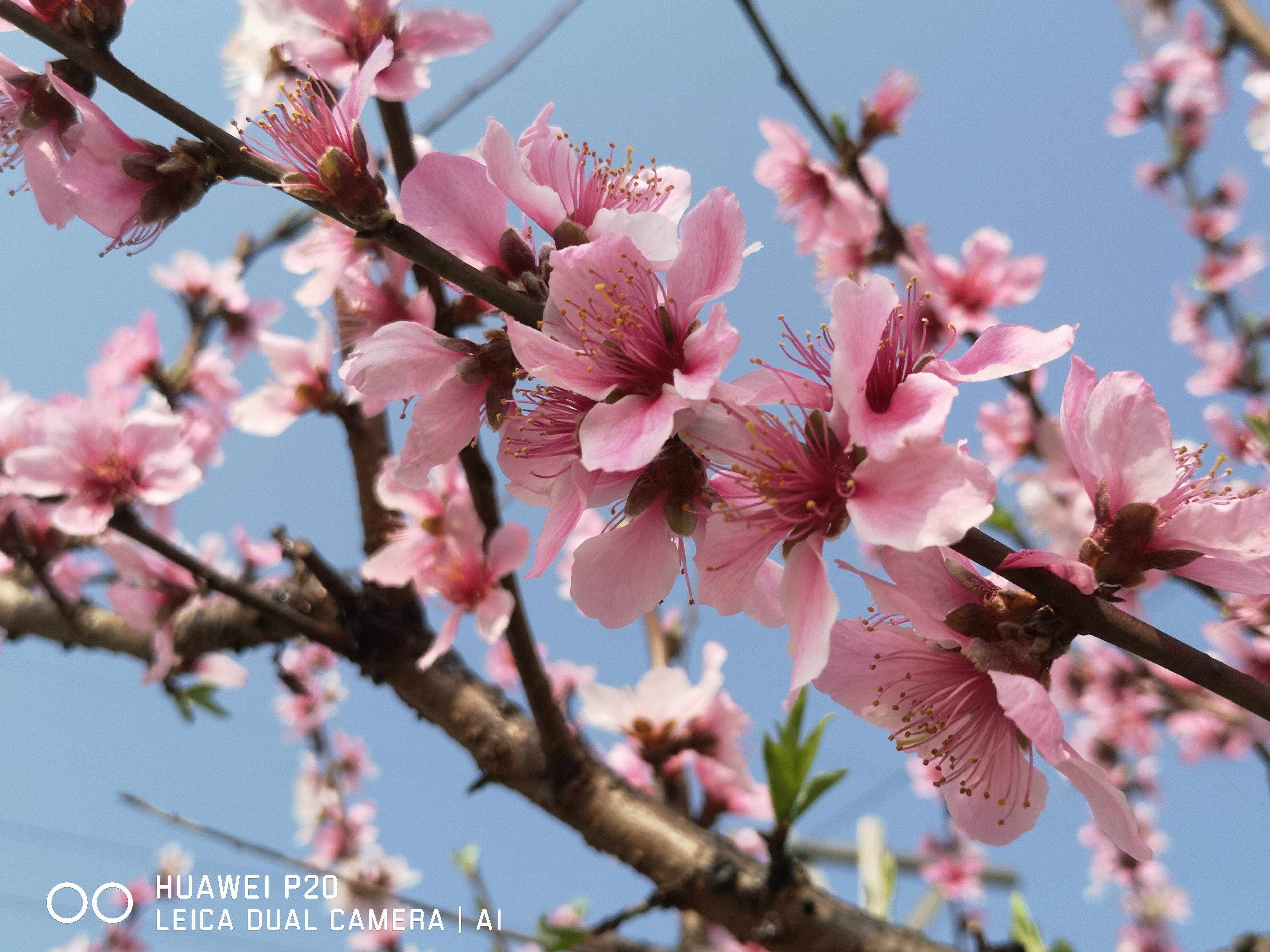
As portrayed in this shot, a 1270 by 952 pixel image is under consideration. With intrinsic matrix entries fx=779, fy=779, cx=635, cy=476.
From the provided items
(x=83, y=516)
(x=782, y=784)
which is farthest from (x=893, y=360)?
(x=83, y=516)

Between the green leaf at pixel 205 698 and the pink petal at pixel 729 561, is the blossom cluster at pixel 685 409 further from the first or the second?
the green leaf at pixel 205 698

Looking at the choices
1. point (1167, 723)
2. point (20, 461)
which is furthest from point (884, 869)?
point (1167, 723)

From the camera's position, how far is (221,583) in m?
1.44

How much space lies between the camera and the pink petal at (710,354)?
1.95ft

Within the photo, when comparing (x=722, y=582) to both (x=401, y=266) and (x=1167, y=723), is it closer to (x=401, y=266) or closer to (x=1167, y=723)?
(x=401, y=266)

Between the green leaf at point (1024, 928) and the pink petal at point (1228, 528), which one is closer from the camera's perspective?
the pink petal at point (1228, 528)

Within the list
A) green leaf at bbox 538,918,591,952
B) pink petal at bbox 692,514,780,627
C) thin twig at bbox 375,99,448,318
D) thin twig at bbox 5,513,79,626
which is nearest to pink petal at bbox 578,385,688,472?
pink petal at bbox 692,514,780,627

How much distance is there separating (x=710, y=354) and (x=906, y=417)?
0.52ft

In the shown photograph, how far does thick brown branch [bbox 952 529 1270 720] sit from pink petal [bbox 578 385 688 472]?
236 millimetres

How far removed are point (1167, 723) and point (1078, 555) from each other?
3861 mm

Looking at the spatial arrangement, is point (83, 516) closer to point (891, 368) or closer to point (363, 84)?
point (363, 84)

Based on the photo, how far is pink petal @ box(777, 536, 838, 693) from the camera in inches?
22.1

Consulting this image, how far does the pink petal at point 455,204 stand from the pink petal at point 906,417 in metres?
0.39

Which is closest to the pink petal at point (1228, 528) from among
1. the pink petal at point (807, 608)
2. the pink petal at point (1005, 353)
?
the pink petal at point (1005, 353)
